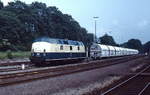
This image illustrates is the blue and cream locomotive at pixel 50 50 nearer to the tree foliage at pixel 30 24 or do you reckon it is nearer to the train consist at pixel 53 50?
the train consist at pixel 53 50

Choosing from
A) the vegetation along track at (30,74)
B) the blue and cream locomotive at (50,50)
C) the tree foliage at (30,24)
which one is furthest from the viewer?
the tree foliage at (30,24)

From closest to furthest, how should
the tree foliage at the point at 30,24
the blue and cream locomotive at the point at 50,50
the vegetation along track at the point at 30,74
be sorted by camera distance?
1. the vegetation along track at the point at 30,74
2. the blue and cream locomotive at the point at 50,50
3. the tree foliage at the point at 30,24

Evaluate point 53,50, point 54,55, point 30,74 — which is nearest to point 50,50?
point 53,50

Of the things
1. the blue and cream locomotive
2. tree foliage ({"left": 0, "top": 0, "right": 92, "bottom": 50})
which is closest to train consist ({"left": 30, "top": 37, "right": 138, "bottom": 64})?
the blue and cream locomotive

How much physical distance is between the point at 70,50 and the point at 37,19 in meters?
37.0

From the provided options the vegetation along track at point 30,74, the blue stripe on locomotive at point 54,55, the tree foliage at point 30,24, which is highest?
the tree foliage at point 30,24

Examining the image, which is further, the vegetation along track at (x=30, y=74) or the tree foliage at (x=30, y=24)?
the tree foliage at (x=30, y=24)

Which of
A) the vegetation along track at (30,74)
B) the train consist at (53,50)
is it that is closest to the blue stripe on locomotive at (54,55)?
the train consist at (53,50)

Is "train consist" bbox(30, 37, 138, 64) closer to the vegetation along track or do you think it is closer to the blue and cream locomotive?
the blue and cream locomotive

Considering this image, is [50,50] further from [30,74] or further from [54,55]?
[30,74]

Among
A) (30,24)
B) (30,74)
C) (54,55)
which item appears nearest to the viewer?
(30,74)

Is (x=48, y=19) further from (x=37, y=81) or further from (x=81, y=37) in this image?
(x=37, y=81)

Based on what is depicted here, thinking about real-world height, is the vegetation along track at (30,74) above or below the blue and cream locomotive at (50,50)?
below

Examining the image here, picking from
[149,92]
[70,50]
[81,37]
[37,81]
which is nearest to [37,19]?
[81,37]
